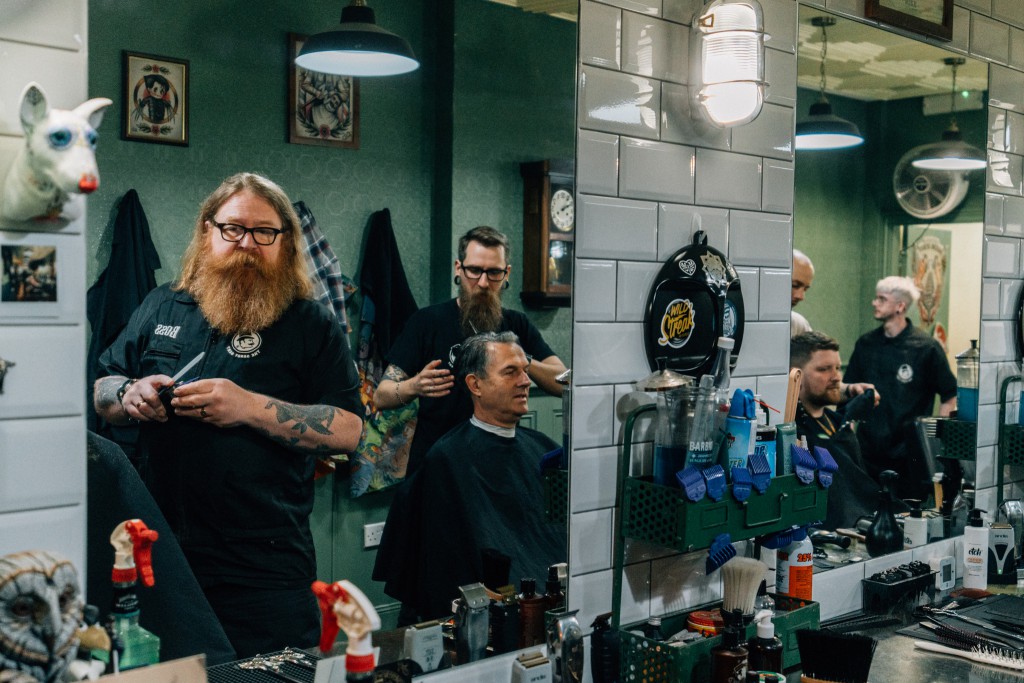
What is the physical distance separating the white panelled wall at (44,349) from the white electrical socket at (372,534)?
1.56 feet

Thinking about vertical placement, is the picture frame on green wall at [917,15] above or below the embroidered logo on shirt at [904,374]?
above

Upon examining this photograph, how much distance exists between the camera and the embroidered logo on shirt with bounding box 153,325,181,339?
1.46 m

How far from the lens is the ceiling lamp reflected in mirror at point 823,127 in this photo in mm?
2486

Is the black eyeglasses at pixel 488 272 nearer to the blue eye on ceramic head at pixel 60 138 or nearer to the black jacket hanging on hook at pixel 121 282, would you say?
the black jacket hanging on hook at pixel 121 282

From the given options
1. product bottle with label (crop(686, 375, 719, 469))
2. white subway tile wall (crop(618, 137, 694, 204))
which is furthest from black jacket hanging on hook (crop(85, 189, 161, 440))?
product bottle with label (crop(686, 375, 719, 469))

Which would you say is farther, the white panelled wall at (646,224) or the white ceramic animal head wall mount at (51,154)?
the white panelled wall at (646,224)

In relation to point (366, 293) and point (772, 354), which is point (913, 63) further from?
point (366, 293)

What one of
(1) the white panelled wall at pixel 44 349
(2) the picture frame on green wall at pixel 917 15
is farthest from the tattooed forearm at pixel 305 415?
(2) the picture frame on green wall at pixel 917 15

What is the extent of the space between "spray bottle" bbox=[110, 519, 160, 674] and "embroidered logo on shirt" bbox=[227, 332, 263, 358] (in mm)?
312

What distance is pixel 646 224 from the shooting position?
2.05 meters

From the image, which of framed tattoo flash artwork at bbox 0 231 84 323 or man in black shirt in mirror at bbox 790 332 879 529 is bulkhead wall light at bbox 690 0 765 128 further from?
framed tattoo flash artwork at bbox 0 231 84 323

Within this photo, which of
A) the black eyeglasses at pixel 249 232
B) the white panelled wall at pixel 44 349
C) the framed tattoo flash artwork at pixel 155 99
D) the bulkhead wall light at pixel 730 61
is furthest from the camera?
the bulkhead wall light at pixel 730 61

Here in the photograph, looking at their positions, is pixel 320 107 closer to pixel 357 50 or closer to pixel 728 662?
pixel 357 50

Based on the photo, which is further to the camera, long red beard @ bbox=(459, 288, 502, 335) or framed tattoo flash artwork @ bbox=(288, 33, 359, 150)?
long red beard @ bbox=(459, 288, 502, 335)
